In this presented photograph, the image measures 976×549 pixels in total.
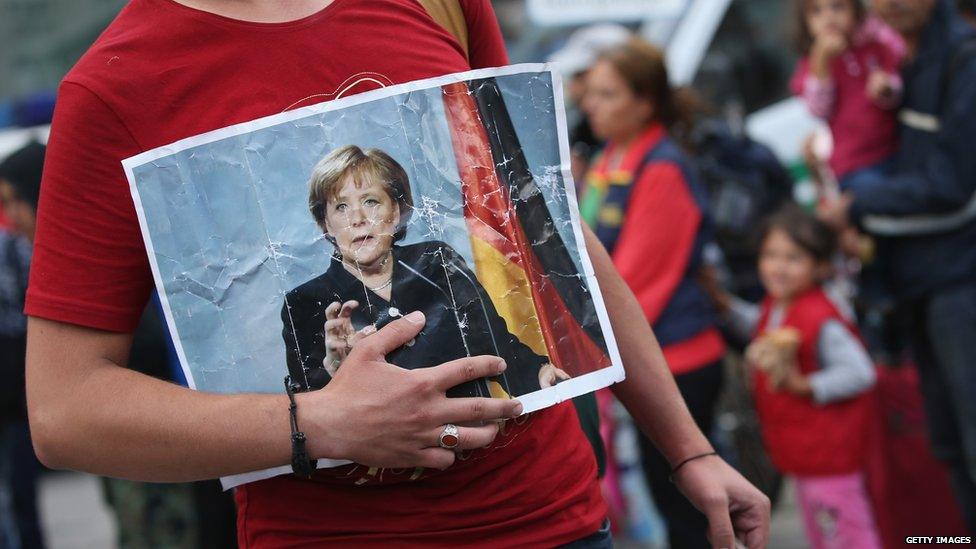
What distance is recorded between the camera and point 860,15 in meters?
4.55

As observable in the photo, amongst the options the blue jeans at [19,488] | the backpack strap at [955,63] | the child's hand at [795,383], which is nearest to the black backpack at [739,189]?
the child's hand at [795,383]

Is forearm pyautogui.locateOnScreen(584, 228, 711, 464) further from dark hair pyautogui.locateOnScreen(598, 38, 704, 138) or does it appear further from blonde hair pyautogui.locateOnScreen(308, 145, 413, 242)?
dark hair pyautogui.locateOnScreen(598, 38, 704, 138)

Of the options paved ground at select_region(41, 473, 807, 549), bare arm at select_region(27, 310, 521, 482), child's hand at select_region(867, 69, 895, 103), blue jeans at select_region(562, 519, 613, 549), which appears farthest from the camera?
paved ground at select_region(41, 473, 807, 549)

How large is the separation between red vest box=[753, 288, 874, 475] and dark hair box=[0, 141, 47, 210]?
2813 millimetres

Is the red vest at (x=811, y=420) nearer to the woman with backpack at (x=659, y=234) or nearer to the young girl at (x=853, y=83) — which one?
the woman with backpack at (x=659, y=234)

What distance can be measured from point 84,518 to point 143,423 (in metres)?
6.24

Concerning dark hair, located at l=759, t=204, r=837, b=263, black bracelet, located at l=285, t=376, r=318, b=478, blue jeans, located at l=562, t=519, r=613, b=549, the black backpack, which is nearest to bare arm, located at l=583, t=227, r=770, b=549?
blue jeans, located at l=562, t=519, r=613, b=549

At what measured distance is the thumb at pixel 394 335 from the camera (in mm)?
1390

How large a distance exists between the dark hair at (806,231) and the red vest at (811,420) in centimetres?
14

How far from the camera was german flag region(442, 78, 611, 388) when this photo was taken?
1.48m

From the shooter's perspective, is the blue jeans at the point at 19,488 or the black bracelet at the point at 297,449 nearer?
the black bracelet at the point at 297,449

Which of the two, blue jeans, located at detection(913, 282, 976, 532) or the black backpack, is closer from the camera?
blue jeans, located at detection(913, 282, 976, 532)

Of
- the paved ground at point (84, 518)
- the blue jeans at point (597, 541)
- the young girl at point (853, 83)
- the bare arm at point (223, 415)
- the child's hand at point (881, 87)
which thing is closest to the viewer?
the bare arm at point (223, 415)

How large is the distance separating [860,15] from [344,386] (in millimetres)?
3652
